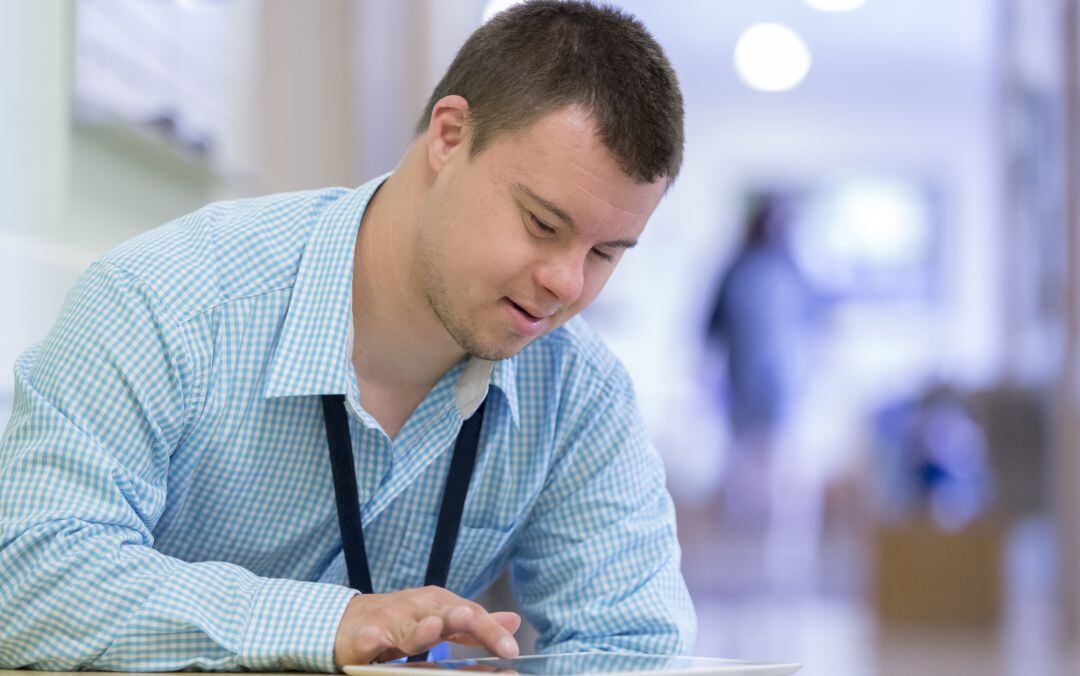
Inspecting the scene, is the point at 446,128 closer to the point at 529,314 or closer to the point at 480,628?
the point at 529,314

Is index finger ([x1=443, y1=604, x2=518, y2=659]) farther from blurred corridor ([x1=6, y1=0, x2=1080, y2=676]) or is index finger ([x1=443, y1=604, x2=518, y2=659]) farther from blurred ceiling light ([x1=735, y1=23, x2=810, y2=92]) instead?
blurred ceiling light ([x1=735, y1=23, x2=810, y2=92])

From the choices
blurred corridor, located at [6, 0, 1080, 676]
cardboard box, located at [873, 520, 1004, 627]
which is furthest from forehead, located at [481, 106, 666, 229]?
cardboard box, located at [873, 520, 1004, 627]

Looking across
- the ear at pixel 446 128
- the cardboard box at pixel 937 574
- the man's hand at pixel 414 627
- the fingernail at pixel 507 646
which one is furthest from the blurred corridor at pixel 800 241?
the fingernail at pixel 507 646

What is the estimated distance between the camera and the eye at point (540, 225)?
4.16 ft

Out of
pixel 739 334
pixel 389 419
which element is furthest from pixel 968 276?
pixel 389 419

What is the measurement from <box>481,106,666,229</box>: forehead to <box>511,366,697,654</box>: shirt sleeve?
0.29 metres

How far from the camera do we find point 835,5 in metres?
7.35

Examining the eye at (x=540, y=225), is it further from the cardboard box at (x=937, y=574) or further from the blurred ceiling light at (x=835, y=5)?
the blurred ceiling light at (x=835, y=5)

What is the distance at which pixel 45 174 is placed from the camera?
188 centimetres

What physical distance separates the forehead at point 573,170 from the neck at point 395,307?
6.1 inches

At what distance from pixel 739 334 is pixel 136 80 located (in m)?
4.19

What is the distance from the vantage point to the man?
109 cm

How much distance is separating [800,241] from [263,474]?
8623mm

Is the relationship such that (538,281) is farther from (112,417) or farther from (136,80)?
(136,80)
